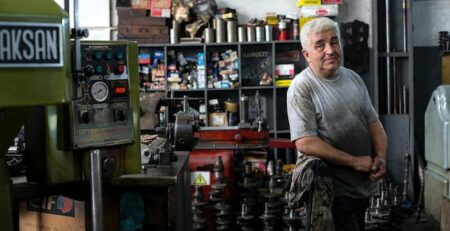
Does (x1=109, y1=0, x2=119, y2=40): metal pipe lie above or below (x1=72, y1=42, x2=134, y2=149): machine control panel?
above

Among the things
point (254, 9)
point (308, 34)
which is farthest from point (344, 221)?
point (254, 9)

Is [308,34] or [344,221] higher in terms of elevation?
[308,34]

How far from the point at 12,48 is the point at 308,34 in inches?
54.5

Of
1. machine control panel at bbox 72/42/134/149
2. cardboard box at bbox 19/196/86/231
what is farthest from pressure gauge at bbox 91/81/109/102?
cardboard box at bbox 19/196/86/231

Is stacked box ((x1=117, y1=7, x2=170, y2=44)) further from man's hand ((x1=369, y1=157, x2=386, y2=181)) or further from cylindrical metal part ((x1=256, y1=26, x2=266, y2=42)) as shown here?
man's hand ((x1=369, y1=157, x2=386, y2=181))

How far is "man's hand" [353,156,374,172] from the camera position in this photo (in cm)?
202

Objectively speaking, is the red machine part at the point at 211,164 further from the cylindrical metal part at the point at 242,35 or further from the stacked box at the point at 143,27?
the stacked box at the point at 143,27

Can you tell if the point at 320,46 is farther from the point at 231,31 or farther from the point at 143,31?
the point at 143,31

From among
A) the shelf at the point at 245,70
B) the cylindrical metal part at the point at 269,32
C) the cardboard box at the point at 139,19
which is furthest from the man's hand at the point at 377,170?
the cardboard box at the point at 139,19

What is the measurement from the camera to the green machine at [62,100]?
92 cm

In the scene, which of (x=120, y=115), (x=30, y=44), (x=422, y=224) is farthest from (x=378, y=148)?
(x=422, y=224)

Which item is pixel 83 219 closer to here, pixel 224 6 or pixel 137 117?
pixel 137 117

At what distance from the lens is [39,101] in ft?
3.07

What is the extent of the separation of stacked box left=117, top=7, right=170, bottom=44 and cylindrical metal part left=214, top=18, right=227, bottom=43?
459 mm
